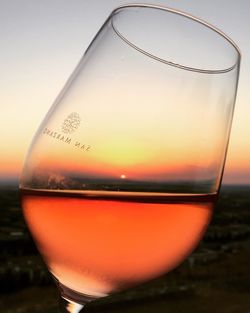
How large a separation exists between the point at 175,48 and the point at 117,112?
7 centimetres

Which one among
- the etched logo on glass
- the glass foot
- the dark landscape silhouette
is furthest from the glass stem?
the dark landscape silhouette

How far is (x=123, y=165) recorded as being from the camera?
34 centimetres

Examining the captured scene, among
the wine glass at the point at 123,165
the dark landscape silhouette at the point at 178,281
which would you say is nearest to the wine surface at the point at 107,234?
Result: the wine glass at the point at 123,165

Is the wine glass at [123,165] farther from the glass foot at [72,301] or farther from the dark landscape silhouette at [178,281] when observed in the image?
the dark landscape silhouette at [178,281]

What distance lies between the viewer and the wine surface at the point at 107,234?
32cm

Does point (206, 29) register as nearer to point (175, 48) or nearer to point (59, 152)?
point (175, 48)

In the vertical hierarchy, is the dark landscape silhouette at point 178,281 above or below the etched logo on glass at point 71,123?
below

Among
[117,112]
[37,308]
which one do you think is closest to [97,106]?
[117,112]

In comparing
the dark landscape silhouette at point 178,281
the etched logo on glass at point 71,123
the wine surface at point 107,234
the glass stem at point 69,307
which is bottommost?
the dark landscape silhouette at point 178,281

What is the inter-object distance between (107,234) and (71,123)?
76 millimetres

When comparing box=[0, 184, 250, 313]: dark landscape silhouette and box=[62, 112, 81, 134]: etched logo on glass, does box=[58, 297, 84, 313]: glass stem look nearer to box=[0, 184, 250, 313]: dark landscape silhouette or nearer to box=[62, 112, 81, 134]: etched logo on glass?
box=[62, 112, 81, 134]: etched logo on glass

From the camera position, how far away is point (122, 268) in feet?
1.07

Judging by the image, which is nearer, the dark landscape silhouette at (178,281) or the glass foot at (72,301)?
the glass foot at (72,301)

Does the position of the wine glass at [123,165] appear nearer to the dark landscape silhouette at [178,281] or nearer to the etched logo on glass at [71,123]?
the etched logo on glass at [71,123]
